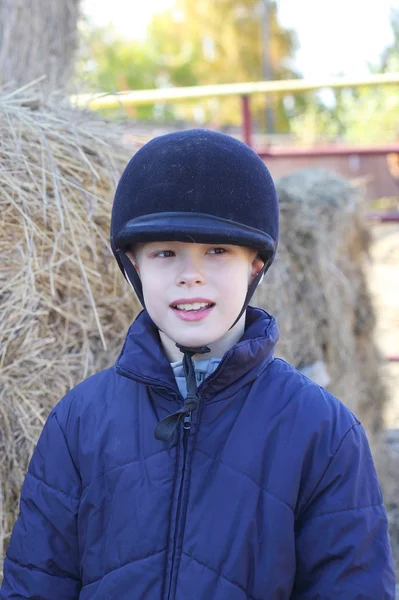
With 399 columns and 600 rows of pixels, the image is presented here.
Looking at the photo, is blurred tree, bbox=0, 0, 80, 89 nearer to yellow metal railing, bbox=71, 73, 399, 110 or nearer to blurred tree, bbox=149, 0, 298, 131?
yellow metal railing, bbox=71, 73, 399, 110

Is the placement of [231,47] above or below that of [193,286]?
above

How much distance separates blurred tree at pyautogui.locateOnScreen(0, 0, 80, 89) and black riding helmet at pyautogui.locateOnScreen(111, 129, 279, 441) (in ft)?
7.59

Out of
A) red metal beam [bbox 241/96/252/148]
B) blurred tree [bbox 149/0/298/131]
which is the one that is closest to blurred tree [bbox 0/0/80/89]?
red metal beam [bbox 241/96/252/148]

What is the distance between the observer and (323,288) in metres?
3.01

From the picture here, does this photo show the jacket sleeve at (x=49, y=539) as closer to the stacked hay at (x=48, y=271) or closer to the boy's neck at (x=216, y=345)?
the boy's neck at (x=216, y=345)

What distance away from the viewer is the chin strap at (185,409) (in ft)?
4.13

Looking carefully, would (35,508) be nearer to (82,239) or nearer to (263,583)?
(263,583)

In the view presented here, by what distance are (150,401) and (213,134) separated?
49cm

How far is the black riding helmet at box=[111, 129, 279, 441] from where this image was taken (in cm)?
127

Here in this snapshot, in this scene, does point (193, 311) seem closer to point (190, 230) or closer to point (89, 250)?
point (190, 230)

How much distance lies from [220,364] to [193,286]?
0.45 feet

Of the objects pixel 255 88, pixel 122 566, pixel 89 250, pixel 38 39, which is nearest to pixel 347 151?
pixel 255 88

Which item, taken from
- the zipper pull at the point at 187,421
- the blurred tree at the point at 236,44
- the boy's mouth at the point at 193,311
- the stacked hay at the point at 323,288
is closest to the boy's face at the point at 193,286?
the boy's mouth at the point at 193,311

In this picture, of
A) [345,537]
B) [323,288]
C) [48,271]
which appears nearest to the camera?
[345,537]
